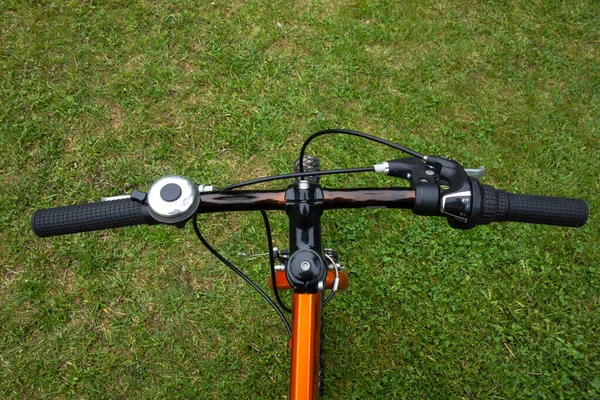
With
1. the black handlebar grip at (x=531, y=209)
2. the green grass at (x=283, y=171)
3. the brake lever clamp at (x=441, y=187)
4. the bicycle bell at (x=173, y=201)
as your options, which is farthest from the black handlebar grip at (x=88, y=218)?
the green grass at (x=283, y=171)

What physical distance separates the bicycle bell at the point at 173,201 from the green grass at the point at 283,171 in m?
1.88

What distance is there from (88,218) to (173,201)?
405 millimetres

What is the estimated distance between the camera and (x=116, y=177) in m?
3.30

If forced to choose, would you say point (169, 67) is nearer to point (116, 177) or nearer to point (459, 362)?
point (116, 177)

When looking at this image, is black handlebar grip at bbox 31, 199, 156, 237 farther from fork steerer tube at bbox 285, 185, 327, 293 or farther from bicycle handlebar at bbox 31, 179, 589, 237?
fork steerer tube at bbox 285, 185, 327, 293

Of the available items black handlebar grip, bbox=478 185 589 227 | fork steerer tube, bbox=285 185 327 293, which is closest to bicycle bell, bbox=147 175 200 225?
fork steerer tube, bbox=285 185 327 293

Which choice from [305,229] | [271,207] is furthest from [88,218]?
[305,229]

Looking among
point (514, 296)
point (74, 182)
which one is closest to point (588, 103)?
point (514, 296)

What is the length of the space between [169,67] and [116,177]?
1.08 metres

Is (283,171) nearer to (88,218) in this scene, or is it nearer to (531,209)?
(88,218)

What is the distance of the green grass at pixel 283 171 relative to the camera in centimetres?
289

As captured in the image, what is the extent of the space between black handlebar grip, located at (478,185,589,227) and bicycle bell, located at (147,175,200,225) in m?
0.93

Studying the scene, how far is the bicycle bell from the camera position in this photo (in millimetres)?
1251

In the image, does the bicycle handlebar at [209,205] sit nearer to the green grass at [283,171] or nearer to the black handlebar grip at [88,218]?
the black handlebar grip at [88,218]
